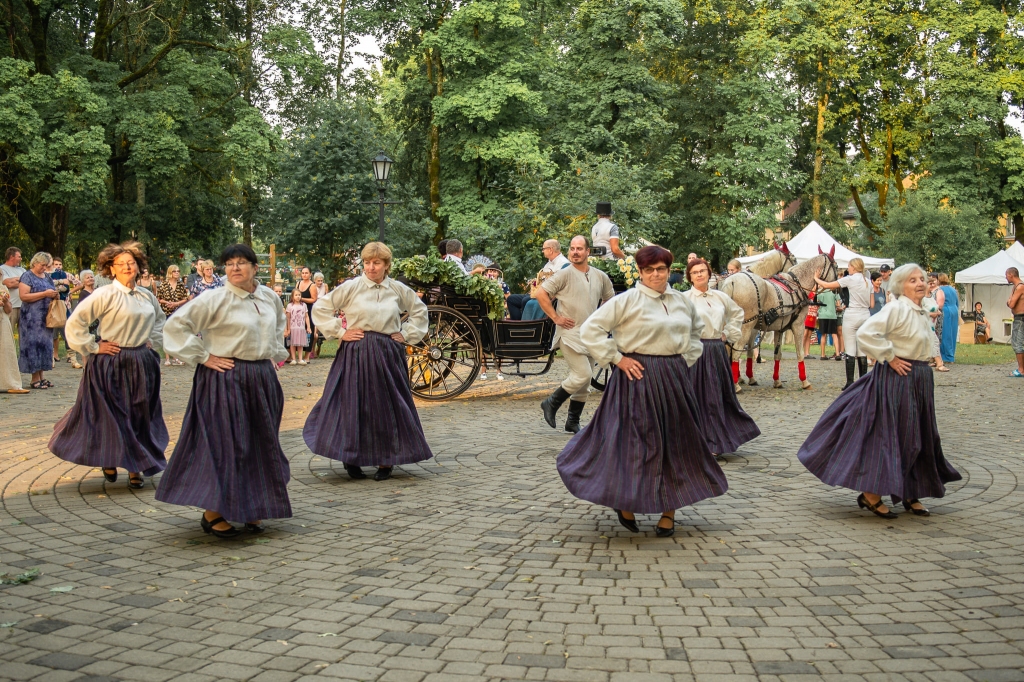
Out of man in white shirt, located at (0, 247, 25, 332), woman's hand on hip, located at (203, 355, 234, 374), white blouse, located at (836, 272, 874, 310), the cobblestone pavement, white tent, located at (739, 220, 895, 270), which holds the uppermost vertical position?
white tent, located at (739, 220, 895, 270)

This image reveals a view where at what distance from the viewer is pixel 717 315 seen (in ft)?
28.3

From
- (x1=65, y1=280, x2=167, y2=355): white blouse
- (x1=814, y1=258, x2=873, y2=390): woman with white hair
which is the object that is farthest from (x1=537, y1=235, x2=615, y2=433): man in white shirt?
(x1=814, y1=258, x2=873, y2=390): woman with white hair

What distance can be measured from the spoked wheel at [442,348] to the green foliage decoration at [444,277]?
13.3 inches

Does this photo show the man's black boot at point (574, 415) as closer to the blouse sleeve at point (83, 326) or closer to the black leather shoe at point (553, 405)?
the black leather shoe at point (553, 405)

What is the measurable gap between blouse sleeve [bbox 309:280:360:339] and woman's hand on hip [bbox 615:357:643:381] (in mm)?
2774

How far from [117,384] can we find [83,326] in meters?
0.54

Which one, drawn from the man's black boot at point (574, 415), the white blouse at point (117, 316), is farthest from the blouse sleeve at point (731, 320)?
the white blouse at point (117, 316)

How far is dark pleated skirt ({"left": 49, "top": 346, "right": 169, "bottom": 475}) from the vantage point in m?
7.16

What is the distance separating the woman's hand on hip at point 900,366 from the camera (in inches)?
250

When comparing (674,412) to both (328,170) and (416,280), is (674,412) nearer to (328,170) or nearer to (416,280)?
(416,280)

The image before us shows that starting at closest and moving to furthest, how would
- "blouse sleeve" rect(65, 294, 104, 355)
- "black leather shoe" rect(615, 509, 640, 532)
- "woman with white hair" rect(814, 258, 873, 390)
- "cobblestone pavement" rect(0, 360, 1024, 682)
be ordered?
1. "cobblestone pavement" rect(0, 360, 1024, 682)
2. "black leather shoe" rect(615, 509, 640, 532)
3. "blouse sleeve" rect(65, 294, 104, 355)
4. "woman with white hair" rect(814, 258, 873, 390)

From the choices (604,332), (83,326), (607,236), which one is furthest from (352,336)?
(607,236)

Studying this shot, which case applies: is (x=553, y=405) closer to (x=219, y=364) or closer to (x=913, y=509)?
(x=913, y=509)

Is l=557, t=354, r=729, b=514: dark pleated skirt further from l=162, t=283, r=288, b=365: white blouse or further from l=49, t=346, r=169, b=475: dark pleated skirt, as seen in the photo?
l=49, t=346, r=169, b=475: dark pleated skirt
